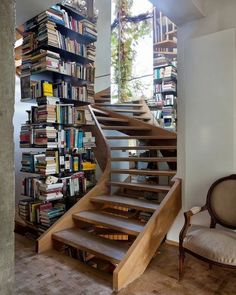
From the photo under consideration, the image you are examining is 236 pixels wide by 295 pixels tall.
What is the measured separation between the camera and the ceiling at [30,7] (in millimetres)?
2754

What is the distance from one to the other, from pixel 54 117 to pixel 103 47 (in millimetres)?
3429

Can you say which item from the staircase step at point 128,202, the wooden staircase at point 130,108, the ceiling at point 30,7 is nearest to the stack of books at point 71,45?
the ceiling at point 30,7

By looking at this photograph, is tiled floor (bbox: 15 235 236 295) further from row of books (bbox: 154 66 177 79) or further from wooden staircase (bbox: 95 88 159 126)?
row of books (bbox: 154 66 177 79)

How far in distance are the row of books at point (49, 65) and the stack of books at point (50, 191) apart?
136 cm

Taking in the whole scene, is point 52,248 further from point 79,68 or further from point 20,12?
point 20,12

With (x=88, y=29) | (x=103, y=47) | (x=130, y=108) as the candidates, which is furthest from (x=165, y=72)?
(x=88, y=29)

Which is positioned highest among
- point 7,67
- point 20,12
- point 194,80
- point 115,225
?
point 20,12

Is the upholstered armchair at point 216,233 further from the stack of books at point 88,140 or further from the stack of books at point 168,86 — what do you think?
the stack of books at point 168,86

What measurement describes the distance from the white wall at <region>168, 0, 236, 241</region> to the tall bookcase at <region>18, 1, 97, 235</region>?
1308 mm

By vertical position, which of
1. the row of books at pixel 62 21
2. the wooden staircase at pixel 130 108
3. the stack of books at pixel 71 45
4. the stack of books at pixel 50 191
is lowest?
the stack of books at pixel 50 191

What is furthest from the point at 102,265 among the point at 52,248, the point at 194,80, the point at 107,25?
the point at 107,25

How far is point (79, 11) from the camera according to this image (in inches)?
141

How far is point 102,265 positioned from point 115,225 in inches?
33.9

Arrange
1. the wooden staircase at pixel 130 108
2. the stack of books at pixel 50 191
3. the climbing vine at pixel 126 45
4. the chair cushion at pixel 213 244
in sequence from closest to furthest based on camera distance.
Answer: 1. the chair cushion at pixel 213 244
2. the stack of books at pixel 50 191
3. the wooden staircase at pixel 130 108
4. the climbing vine at pixel 126 45
